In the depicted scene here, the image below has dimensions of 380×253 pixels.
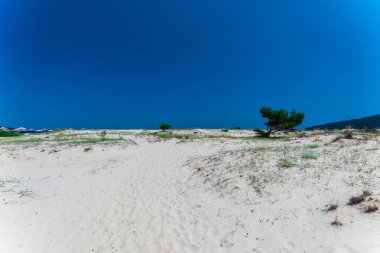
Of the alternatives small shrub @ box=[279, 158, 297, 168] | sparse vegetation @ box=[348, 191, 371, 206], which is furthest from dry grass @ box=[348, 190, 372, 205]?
small shrub @ box=[279, 158, 297, 168]

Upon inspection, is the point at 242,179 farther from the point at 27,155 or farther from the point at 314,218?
the point at 27,155

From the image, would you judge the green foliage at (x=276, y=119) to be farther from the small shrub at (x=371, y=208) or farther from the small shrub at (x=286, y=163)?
the small shrub at (x=371, y=208)

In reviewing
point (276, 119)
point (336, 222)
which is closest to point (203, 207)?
point (336, 222)

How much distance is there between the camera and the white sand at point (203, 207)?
6688 millimetres

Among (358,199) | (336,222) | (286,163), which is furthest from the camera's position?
(286,163)

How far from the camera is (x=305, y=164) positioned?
12.0m

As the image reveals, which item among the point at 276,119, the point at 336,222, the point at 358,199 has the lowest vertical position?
the point at 336,222

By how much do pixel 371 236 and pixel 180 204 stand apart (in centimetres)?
629

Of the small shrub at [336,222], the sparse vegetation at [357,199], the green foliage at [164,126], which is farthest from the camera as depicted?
the green foliage at [164,126]

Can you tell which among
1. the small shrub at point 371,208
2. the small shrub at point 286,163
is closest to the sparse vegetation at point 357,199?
→ the small shrub at point 371,208

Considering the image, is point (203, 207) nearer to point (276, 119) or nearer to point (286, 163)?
point (286, 163)

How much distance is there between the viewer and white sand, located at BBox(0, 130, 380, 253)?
263 inches

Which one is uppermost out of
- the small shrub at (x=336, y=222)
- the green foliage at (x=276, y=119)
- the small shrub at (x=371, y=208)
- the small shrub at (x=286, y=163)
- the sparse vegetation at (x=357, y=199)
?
the green foliage at (x=276, y=119)

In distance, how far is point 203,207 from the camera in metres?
9.45
